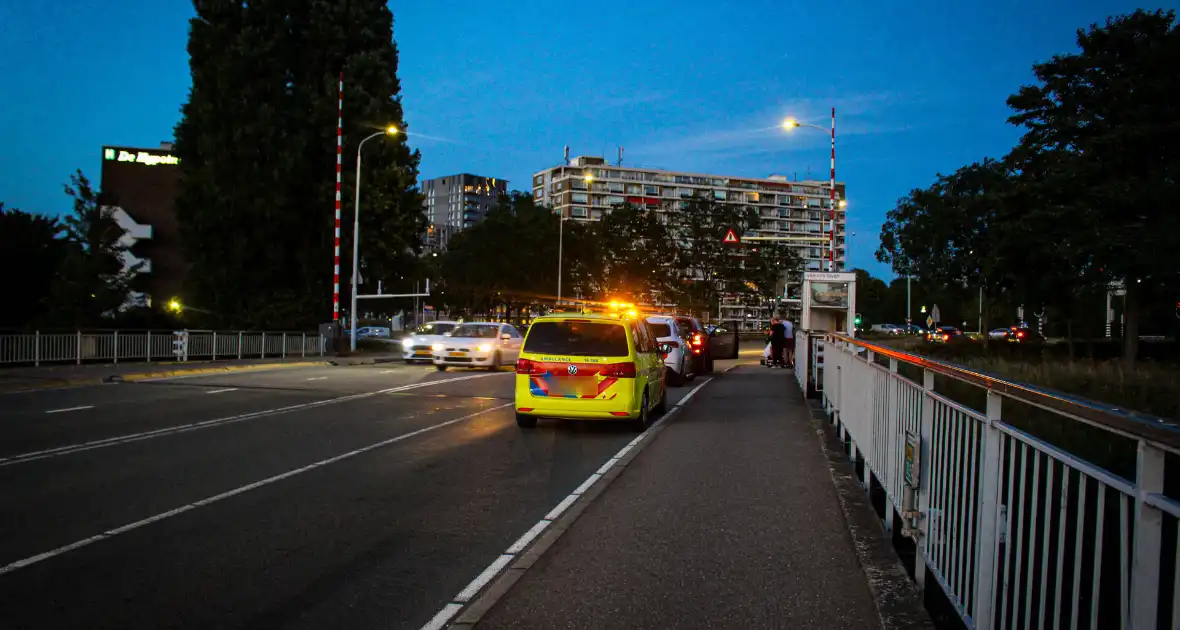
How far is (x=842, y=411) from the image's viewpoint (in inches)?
444

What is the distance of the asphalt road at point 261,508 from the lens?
5070 millimetres

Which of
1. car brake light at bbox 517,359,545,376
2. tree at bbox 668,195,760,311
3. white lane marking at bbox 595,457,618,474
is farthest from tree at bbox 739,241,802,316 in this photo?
white lane marking at bbox 595,457,618,474

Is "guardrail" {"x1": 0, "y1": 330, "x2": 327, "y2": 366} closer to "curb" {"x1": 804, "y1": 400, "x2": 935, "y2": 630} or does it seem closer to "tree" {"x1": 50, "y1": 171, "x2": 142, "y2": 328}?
"tree" {"x1": 50, "y1": 171, "x2": 142, "y2": 328}

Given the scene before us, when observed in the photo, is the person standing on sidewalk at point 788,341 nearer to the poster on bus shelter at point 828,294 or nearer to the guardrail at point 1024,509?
the poster on bus shelter at point 828,294

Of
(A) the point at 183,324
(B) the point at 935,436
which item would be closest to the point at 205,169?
(A) the point at 183,324

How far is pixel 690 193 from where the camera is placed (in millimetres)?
138000

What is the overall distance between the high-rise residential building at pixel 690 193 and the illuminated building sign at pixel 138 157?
198 ft

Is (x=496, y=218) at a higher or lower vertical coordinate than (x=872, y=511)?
higher

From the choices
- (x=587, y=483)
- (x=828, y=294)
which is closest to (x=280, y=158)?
(x=828, y=294)

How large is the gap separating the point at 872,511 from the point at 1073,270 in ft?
78.8

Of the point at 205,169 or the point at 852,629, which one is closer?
the point at 852,629

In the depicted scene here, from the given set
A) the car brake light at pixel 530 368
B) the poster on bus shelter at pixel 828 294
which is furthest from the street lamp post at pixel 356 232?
the car brake light at pixel 530 368

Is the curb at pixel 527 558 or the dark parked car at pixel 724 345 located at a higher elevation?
the dark parked car at pixel 724 345

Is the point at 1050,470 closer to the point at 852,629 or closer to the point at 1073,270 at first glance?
the point at 852,629
